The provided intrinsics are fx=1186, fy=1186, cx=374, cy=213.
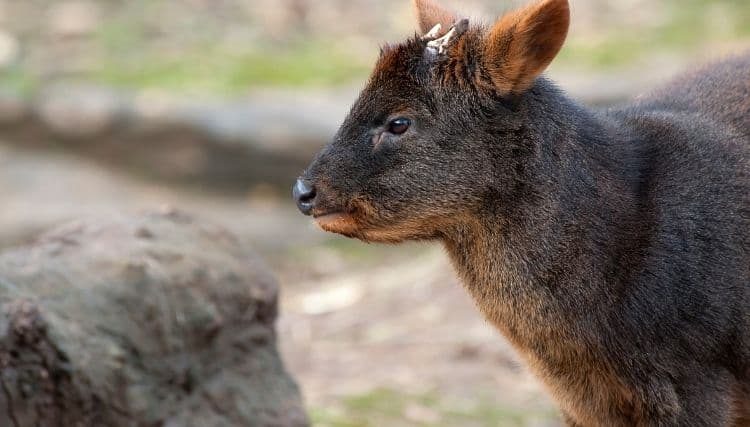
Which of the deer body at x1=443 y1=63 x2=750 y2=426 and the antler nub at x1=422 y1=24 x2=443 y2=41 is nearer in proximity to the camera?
the deer body at x1=443 y1=63 x2=750 y2=426

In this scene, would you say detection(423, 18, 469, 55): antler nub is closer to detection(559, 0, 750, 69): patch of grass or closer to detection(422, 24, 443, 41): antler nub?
detection(422, 24, 443, 41): antler nub

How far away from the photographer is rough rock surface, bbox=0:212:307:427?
185 inches

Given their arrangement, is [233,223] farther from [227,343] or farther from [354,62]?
[227,343]

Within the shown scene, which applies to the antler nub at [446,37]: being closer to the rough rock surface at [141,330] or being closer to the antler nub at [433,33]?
the antler nub at [433,33]

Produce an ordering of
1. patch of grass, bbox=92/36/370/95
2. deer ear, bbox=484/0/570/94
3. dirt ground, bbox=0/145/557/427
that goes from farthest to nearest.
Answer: patch of grass, bbox=92/36/370/95
dirt ground, bbox=0/145/557/427
deer ear, bbox=484/0/570/94

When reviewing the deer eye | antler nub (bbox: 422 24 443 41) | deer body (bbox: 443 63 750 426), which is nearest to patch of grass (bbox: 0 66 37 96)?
antler nub (bbox: 422 24 443 41)

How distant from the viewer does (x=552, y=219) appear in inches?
176

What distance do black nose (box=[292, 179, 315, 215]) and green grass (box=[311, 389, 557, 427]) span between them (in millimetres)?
2401

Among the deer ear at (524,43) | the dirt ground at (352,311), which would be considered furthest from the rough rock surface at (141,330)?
the deer ear at (524,43)

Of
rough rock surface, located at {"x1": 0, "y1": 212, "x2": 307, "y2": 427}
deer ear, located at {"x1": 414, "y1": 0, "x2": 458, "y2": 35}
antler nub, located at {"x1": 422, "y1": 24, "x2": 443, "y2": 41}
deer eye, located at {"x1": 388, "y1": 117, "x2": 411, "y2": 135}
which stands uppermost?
antler nub, located at {"x1": 422, "y1": 24, "x2": 443, "y2": 41}

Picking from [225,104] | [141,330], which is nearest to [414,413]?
[141,330]

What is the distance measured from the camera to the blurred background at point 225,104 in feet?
37.7

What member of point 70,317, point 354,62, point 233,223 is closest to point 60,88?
point 233,223

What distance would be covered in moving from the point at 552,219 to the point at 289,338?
4998 mm
